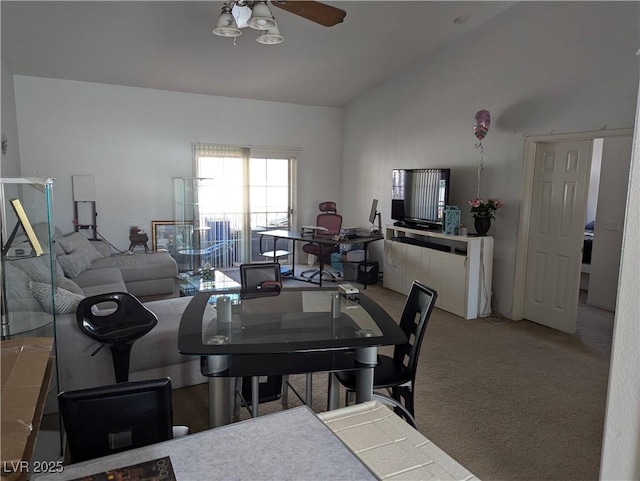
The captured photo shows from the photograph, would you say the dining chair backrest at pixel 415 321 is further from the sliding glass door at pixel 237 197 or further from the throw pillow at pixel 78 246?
the sliding glass door at pixel 237 197

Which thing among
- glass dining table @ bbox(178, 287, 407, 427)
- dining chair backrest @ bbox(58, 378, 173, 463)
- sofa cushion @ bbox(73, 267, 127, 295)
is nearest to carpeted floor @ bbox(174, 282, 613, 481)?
glass dining table @ bbox(178, 287, 407, 427)

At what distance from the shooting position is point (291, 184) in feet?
24.9

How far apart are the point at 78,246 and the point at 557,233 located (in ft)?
18.0

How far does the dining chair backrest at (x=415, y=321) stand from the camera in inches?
92.4

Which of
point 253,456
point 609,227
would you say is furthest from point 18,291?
point 609,227

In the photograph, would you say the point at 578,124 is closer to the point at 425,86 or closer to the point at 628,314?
the point at 425,86

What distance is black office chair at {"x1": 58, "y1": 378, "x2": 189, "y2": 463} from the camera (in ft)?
4.09

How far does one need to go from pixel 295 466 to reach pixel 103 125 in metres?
6.37

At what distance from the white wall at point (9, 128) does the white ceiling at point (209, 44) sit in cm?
25

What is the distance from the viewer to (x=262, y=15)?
282cm

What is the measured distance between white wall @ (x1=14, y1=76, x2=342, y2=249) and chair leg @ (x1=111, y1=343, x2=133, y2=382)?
14.0 feet

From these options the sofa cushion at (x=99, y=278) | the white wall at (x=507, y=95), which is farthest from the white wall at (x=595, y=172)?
the sofa cushion at (x=99, y=278)

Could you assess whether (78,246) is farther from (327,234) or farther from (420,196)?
(420,196)

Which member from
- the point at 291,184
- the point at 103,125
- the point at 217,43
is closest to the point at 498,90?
the point at 217,43
